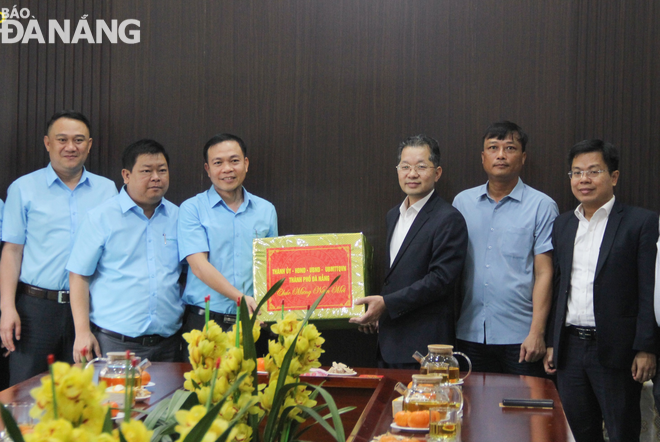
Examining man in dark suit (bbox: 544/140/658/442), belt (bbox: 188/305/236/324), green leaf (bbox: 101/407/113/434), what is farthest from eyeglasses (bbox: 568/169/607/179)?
green leaf (bbox: 101/407/113/434)

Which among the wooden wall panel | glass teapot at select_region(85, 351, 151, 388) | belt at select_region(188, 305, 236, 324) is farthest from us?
the wooden wall panel

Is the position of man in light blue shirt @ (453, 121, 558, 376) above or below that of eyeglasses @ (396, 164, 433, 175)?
below

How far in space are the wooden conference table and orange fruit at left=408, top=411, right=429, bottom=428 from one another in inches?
2.8

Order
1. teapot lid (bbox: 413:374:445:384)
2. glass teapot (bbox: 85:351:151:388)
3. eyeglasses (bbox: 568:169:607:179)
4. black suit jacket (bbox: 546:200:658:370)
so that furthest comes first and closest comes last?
eyeglasses (bbox: 568:169:607:179) < black suit jacket (bbox: 546:200:658:370) < glass teapot (bbox: 85:351:151:388) < teapot lid (bbox: 413:374:445:384)

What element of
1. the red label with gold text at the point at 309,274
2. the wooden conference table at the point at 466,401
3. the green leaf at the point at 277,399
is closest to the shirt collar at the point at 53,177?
the red label with gold text at the point at 309,274

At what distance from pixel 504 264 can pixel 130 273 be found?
1.77 meters

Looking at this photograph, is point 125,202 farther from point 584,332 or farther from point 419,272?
point 584,332

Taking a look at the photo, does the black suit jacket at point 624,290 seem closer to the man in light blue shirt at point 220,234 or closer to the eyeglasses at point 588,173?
the eyeglasses at point 588,173

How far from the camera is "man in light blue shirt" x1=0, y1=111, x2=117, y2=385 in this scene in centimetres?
322

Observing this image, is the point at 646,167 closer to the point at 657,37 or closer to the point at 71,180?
the point at 657,37

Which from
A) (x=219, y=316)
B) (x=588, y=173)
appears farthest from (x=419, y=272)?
(x=219, y=316)

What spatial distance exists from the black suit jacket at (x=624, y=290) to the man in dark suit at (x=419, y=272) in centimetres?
51

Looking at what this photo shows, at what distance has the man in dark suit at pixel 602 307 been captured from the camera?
8.91 feet

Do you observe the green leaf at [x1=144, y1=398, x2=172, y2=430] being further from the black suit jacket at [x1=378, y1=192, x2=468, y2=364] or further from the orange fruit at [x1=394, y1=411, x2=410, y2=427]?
the black suit jacket at [x1=378, y1=192, x2=468, y2=364]
